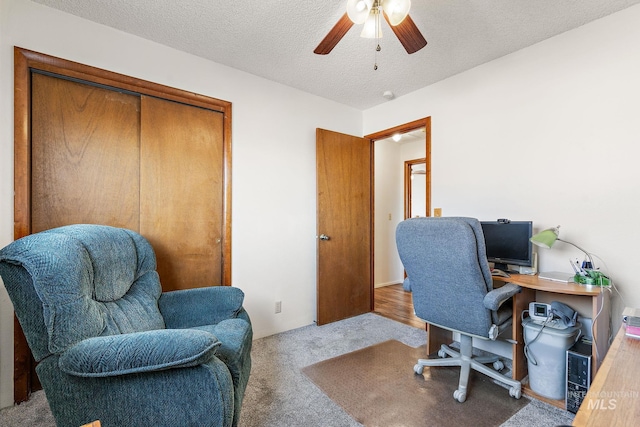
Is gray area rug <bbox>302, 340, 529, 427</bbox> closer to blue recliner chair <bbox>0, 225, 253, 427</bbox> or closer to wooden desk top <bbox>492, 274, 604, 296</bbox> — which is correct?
wooden desk top <bbox>492, 274, 604, 296</bbox>

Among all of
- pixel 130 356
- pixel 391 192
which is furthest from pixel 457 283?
pixel 391 192

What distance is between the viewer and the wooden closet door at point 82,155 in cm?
189

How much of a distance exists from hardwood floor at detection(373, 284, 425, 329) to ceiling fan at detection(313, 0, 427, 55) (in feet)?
8.64

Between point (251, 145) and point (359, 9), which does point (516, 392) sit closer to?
point (359, 9)

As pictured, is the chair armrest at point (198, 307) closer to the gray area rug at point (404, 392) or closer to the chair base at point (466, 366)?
the gray area rug at point (404, 392)

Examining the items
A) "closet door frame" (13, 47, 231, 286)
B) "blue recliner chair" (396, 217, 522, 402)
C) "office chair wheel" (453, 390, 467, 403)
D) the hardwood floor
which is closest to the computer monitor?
"blue recliner chair" (396, 217, 522, 402)

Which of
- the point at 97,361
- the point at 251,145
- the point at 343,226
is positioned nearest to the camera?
the point at 97,361

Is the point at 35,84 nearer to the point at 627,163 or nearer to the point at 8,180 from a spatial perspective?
the point at 8,180

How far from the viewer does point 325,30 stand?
2.09 metres

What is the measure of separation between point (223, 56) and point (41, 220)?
70.4 inches

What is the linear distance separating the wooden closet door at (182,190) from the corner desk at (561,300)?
228cm

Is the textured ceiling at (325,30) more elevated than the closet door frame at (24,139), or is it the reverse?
the textured ceiling at (325,30)

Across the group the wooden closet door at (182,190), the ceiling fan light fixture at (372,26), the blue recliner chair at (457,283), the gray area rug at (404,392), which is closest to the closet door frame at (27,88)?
the wooden closet door at (182,190)

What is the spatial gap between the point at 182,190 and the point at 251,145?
2.48ft
